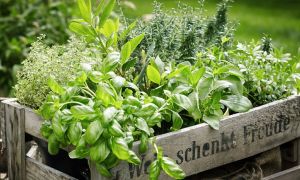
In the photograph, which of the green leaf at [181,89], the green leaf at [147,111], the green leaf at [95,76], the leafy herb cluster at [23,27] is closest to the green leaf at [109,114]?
the green leaf at [147,111]

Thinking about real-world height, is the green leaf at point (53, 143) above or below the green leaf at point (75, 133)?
below

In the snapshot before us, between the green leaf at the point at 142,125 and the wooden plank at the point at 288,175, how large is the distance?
0.72m

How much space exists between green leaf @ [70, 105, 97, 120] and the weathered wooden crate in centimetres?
18

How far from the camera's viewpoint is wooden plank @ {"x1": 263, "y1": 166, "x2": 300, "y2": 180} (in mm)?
2641

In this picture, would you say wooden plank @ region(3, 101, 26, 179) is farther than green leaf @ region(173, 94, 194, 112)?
Yes

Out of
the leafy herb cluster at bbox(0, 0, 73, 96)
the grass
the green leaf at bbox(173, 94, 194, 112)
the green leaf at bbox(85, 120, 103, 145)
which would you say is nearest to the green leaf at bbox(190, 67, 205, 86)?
the green leaf at bbox(173, 94, 194, 112)

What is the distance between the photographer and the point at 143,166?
2201 mm

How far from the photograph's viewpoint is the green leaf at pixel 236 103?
8.00 ft

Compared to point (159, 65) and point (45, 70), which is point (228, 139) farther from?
point (45, 70)

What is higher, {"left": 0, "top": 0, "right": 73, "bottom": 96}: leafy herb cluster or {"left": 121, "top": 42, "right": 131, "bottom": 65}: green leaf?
{"left": 121, "top": 42, "right": 131, "bottom": 65}: green leaf

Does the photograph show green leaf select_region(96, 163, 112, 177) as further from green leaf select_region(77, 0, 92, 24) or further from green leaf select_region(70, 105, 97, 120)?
green leaf select_region(77, 0, 92, 24)

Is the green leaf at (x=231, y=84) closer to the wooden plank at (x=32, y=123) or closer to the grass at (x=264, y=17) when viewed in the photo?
the wooden plank at (x=32, y=123)

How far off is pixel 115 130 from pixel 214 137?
0.52 meters

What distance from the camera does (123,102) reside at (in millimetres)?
2143
